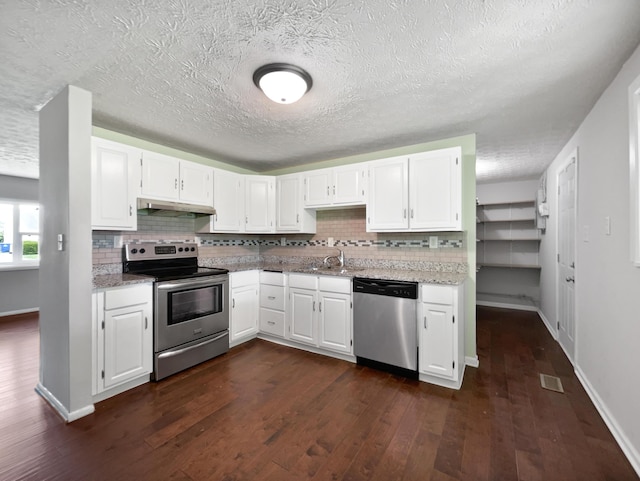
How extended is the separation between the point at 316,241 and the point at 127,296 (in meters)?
2.30

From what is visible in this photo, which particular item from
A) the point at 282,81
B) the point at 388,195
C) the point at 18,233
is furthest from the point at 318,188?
the point at 18,233

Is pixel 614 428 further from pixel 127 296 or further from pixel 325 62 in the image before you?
pixel 127 296

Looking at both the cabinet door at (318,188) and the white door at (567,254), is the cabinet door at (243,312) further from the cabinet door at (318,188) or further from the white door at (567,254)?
the white door at (567,254)

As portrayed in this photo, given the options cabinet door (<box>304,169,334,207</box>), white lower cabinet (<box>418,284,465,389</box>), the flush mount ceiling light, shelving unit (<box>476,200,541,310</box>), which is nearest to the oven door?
cabinet door (<box>304,169,334,207</box>)

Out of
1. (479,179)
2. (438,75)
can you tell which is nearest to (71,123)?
(438,75)

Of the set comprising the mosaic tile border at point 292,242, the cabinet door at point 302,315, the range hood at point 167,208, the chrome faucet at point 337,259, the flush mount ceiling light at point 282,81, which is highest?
the flush mount ceiling light at point 282,81

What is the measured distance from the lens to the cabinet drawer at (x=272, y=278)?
3.51 meters

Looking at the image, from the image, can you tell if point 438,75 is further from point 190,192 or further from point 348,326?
point 190,192

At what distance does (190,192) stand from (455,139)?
292 cm

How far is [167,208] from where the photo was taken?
2.89 meters

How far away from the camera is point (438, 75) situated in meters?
1.95

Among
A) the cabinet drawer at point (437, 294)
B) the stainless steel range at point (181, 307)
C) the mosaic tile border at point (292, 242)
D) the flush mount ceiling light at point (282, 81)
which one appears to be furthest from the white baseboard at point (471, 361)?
the flush mount ceiling light at point (282, 81)

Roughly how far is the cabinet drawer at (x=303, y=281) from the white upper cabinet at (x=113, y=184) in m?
1.68

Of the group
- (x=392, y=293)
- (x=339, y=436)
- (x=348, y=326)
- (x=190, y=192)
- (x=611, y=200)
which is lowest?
(x=339, y=436)
